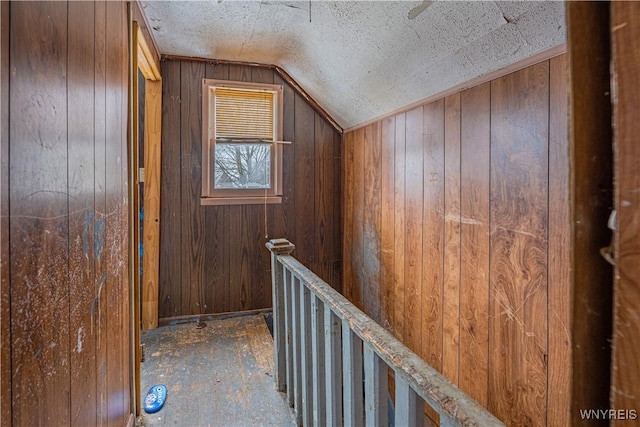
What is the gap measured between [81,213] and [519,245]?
158 centimetres

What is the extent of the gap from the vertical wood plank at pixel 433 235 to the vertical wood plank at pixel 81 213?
1592mm

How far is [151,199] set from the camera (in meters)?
2.60

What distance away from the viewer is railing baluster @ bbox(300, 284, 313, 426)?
1.41m

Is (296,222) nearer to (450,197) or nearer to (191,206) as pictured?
(191,206)

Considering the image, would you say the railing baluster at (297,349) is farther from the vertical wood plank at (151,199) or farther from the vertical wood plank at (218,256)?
the vertical wood plank at (151,199)

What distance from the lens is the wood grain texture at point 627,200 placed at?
10.6 inches

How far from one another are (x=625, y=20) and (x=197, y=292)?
2923mm

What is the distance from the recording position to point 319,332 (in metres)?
1.27

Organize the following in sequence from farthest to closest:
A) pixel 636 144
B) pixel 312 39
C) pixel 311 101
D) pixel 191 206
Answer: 1. pixel 311 101
2. pixel 191 206
3. pixel 312 39
4. pixel 636 144

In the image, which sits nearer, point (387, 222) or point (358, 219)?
point (387, 222)

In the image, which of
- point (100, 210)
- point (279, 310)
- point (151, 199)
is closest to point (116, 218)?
point (100, 210)

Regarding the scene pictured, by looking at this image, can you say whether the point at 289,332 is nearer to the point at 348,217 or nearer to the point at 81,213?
the point at 81,213

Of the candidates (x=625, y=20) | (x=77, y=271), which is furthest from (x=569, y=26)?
(x=77, y=271)

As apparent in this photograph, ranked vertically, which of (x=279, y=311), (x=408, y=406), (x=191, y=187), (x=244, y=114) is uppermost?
(x=244, y=114)
